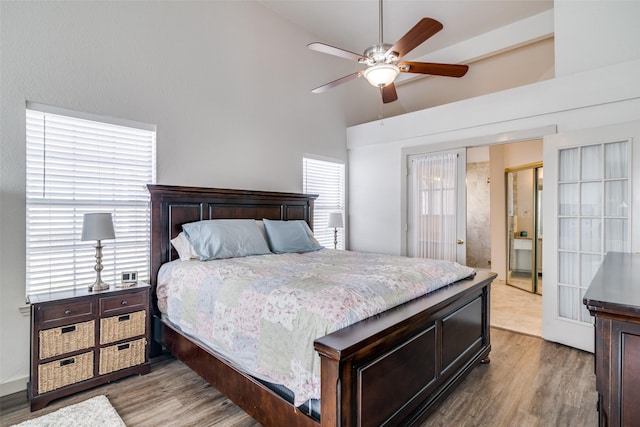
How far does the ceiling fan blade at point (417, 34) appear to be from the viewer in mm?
2471

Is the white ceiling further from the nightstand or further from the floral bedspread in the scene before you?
the nightstand

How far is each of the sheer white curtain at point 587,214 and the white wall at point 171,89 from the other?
3.16 m

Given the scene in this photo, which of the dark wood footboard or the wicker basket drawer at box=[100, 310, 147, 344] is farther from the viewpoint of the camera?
the wicker basket drawer at box=[100, 310, 147, 344]

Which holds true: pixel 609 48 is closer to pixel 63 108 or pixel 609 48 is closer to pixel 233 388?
pixel 233 388

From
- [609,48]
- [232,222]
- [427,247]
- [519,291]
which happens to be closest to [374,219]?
[427,247]

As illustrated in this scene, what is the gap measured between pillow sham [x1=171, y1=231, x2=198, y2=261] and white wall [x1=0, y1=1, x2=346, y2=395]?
0.61m

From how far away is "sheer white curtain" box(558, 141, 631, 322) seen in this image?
2992 mm

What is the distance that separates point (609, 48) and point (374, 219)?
330 cm

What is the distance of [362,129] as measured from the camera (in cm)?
527

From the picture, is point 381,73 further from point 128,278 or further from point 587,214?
point 128,278

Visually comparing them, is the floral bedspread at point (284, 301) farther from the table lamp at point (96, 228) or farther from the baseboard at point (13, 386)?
the baseboard at point (13, 386)

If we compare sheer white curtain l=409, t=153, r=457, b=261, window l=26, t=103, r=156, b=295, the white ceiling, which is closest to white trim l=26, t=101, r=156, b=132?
window l=26, t=103, r=156, b=295

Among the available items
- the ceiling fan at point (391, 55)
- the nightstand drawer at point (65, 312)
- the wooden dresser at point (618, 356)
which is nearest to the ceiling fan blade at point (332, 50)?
the ceiling fan at point (391, 55)

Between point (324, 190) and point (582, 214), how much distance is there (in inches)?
128
